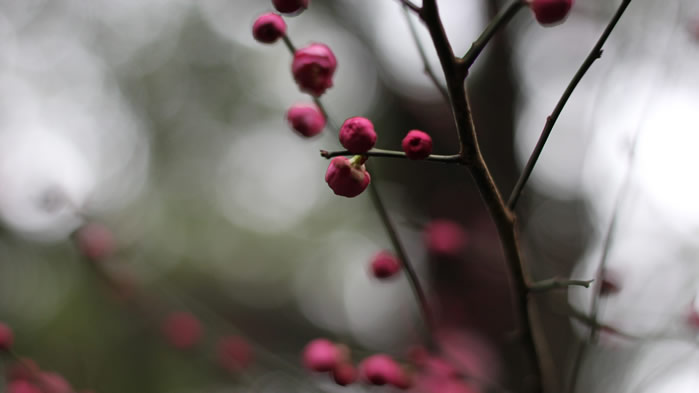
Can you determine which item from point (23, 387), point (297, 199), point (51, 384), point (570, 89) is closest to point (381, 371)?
point (570, 89)

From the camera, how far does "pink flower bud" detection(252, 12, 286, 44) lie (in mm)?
586

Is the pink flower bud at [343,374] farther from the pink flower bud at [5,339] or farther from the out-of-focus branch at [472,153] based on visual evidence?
the pink flower bud at [5,339]

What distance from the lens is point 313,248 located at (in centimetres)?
366

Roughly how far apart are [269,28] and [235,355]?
93 centimetres

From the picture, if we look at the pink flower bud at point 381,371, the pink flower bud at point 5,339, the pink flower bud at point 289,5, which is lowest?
the pink flower bud at point 5,339

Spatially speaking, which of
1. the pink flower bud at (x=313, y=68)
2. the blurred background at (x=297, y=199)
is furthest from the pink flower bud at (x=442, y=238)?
the pink flower bud at (x=313, y=68)

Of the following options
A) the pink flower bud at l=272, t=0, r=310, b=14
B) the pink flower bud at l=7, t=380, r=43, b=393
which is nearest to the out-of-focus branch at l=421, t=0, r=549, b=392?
the pink flower bud at l=272, t=0, r=310, b=14

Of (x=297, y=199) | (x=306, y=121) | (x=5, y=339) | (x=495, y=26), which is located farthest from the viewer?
(x=297, y=199)

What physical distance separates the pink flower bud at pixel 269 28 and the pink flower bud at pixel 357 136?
20cm

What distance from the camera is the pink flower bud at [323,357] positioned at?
2.72ft

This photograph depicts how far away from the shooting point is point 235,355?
1.27 metres

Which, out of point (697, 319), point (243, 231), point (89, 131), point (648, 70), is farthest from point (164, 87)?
point (697, 319)

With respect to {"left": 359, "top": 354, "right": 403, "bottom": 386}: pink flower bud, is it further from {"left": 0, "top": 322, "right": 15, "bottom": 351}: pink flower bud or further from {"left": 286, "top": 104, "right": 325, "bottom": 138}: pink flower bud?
{"left": 0, "top": 322, "right": 15, "bottom": 351}: pink flower bud

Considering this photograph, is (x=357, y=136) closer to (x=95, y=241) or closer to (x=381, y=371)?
(x=381, y=371)
